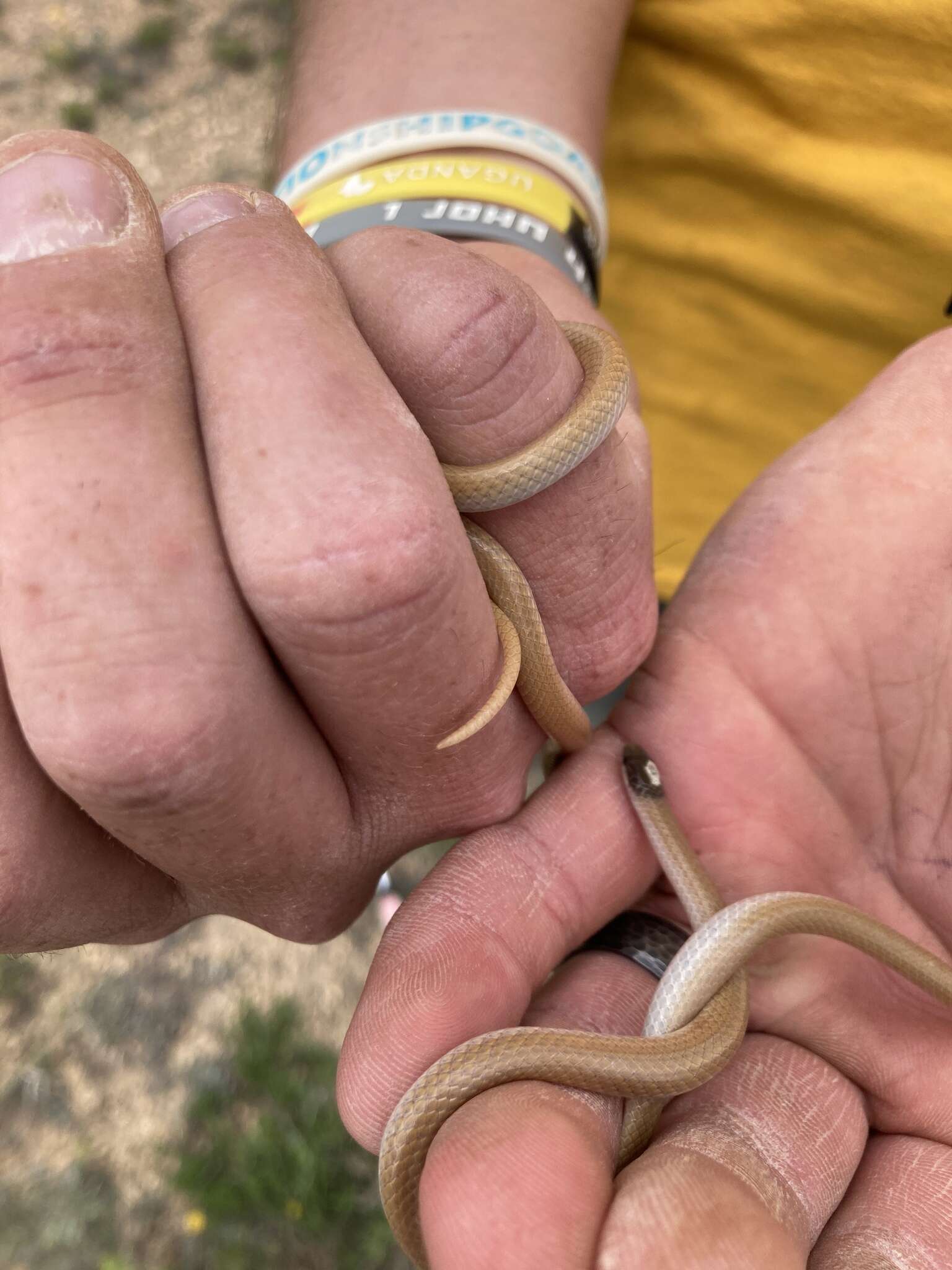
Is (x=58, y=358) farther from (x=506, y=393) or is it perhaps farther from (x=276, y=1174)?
(x=276, y=1174)

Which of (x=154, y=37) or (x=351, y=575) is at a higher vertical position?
(x=351, y=575)

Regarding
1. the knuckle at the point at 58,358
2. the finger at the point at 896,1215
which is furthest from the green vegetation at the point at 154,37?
the finger at the point at 896,1215

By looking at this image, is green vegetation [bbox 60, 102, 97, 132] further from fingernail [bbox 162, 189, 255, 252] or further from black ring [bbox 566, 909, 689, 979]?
black ring [bbox 566, 909, 689, 979]

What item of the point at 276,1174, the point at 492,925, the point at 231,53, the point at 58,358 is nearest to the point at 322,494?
the point at 58,358

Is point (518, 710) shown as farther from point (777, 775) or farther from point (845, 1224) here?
point (845, 1224)

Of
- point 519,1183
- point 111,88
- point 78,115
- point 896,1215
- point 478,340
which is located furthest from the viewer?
point 111,88

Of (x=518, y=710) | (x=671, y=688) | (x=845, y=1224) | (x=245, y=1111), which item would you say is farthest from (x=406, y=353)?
(x=245, y=1111)
